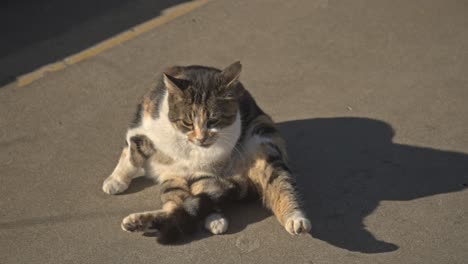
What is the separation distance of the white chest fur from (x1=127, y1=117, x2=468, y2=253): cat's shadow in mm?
369

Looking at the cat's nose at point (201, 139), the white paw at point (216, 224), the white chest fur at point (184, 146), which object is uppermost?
the cat's nose at point (201, 139)

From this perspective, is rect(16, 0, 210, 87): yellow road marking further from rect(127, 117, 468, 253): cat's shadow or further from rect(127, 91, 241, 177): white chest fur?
rect(127, 91, 241, 177): white chest fur

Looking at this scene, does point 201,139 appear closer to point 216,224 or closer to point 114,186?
point 216,224

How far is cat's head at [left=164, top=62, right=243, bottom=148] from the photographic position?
4496mm

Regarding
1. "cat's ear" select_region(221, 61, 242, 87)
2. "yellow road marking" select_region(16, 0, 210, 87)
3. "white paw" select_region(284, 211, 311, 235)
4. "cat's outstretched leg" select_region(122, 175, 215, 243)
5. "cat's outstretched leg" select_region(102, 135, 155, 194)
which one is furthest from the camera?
"yellow road marking" select_region(16, 0, 210, 87)

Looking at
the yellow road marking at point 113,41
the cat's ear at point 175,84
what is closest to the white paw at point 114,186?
the cat's ear at point 175,84

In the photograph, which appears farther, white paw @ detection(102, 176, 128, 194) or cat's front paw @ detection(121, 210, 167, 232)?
white paw @ detection(102, 176, 128, 194)

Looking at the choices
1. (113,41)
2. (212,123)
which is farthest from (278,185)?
(113,41)

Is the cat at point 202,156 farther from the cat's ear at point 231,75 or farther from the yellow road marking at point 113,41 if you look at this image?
the yellow road marking at point 113,41

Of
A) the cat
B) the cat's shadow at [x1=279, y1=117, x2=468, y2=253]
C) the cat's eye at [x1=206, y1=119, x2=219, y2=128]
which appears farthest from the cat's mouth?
the cat's shadow at [x1=279, y1=117, x2=468, y2=253]

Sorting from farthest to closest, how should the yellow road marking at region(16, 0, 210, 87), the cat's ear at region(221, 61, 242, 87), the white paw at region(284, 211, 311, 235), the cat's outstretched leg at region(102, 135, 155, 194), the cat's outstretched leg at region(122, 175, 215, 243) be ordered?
the yellow road marking at region(16, 0, 210, 87) → the cat's outstretched leg at region(102, 135, 155, 194) → the cat's ear at region(221, 61, 242, 87) → the cat's outstretched leg at region(122, 175, 215, 243) → the white paw at region(284, 211, 311, 235)

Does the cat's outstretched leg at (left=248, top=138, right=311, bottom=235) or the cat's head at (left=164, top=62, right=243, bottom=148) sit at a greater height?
the cat's head at (left=164, top=62, right=243, bottom=148)

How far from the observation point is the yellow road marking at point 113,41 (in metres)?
6.42

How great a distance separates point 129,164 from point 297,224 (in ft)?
4.18
